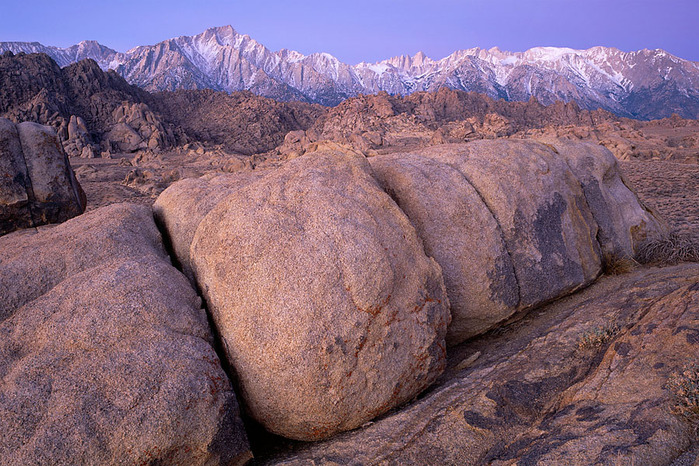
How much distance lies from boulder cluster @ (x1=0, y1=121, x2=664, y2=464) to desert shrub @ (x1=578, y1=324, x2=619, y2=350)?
1059 mm

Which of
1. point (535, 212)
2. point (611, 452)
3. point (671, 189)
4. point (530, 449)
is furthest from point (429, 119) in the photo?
point (611, 452)

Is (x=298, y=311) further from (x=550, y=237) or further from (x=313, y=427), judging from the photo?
(x=550, y=237)

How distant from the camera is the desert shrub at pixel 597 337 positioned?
309cm

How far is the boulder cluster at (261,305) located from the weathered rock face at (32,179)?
9.8 inches

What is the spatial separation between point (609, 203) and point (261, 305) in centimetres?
541

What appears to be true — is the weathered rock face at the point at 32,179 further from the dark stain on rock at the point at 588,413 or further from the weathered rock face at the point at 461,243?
the dark stain on rock at the point at 588,413

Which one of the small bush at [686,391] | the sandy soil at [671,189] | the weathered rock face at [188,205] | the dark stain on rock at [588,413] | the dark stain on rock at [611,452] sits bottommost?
the sandy soil at [671,189]

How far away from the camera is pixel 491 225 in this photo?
4285 mm

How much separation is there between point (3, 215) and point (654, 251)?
8.69m

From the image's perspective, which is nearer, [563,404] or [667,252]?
[563,404]

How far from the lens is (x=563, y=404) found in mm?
2541

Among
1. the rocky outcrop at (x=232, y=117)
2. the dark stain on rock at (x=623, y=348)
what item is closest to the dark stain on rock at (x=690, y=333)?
the dark stain on rock at (x=623, y=348)

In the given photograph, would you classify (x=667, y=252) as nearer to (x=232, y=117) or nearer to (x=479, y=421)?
(x=479, y=421)

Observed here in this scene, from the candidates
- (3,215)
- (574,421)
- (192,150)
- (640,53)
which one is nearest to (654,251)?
(574,421)
